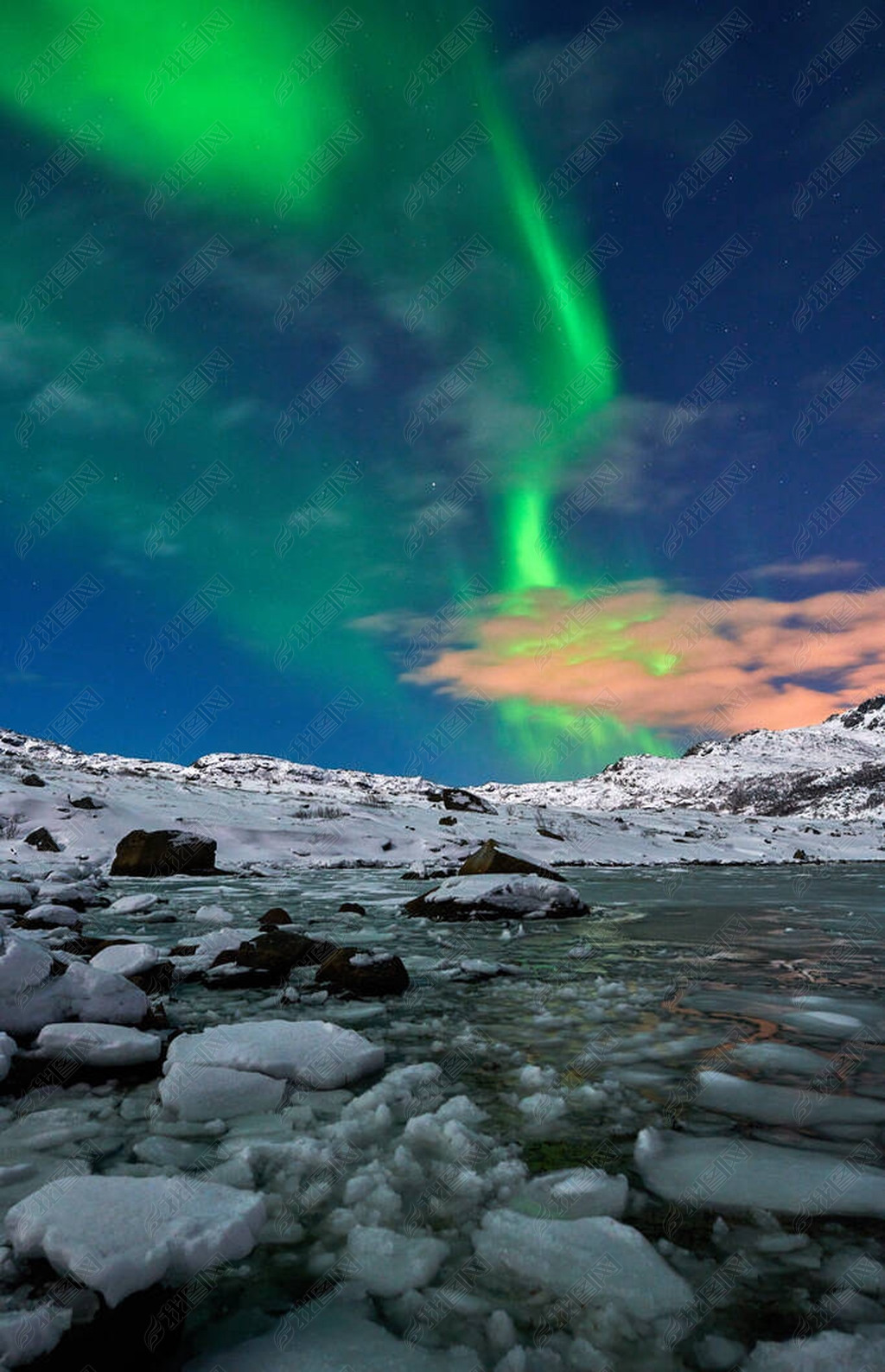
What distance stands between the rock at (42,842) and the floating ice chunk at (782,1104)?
21.4m

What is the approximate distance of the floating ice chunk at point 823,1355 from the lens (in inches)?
→ 73.0

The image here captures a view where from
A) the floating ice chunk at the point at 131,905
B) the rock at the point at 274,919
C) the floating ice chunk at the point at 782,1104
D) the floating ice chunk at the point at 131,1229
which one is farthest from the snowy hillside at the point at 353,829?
the floating ice chunk at the point at 131,1229

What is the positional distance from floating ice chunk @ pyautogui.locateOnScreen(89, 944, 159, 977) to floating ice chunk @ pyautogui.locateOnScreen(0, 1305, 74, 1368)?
4318 mm

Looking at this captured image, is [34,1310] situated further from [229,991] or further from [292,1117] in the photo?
[229,991]

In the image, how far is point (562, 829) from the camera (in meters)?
37.2

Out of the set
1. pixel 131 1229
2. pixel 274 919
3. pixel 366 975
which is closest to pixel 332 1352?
pixel 131 1229

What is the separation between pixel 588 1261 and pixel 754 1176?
3.20 ft

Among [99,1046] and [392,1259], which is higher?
[99,1046]

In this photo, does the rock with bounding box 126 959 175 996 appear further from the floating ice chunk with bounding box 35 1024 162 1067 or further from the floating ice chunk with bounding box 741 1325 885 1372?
the floating ice chunk with bounding box 741 1325 885 1372

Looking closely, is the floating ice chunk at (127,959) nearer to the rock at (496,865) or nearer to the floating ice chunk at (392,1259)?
the floating ice chunk at (392,1259)

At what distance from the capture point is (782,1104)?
142 inches

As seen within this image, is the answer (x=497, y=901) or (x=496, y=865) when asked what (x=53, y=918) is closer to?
(x=497, y=901)

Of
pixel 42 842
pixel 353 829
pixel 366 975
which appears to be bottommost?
pixel 366 975

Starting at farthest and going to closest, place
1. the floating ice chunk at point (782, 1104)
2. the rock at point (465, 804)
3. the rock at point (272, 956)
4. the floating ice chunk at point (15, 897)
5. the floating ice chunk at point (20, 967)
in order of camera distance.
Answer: the rock at point (465, 804)
the floating ice chunk at point (15, 897)
the rock at point (272, 956)
the floating ice chunk at point (20, 967)
the floating ice chunk at point (782, 1104)
